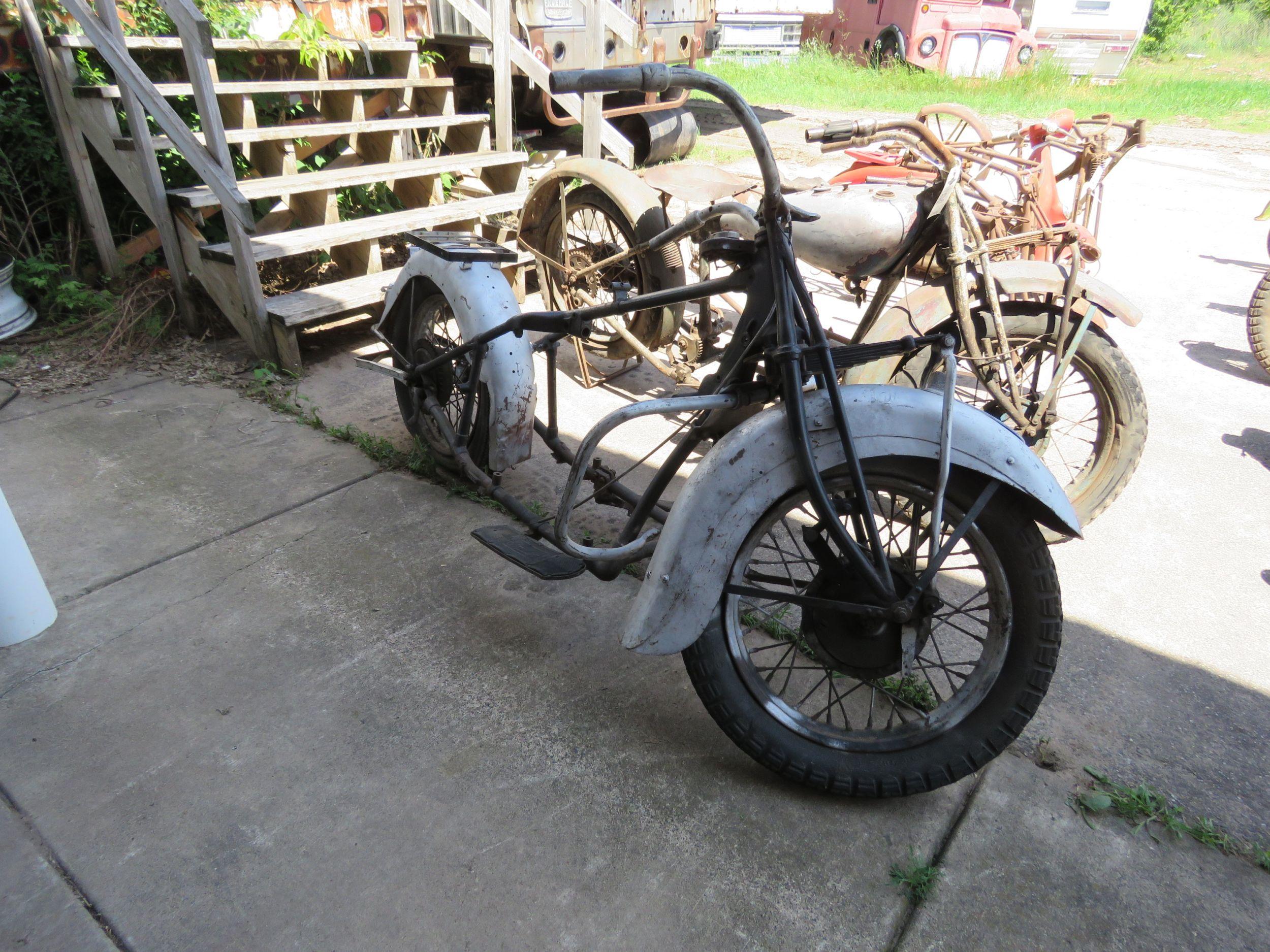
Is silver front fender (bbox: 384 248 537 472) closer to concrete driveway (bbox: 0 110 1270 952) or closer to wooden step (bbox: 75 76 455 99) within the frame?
concrete driveway (bbox: 0 110 1270 952)

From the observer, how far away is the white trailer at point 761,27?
43.2 feet

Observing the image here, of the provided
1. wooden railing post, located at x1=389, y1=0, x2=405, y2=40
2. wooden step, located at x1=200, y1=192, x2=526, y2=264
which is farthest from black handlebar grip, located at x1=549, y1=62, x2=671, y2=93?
wooden railing post, located at x1=389, y1=0, x2=405, y2=40

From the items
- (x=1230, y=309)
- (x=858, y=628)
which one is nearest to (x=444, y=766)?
(x=858, y=628)

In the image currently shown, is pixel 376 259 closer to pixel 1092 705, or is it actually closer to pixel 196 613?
pixel 196 613

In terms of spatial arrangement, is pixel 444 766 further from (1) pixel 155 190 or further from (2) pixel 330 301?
(1) pixel 155 190

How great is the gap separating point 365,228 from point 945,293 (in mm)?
→ 3103

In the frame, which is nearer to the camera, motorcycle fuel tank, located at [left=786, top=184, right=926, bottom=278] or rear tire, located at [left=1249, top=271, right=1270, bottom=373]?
motorcycle fuel tank, located at [left=786, top=184, right=926, bottom=278]

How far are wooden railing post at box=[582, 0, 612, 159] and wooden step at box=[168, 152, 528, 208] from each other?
44 cm

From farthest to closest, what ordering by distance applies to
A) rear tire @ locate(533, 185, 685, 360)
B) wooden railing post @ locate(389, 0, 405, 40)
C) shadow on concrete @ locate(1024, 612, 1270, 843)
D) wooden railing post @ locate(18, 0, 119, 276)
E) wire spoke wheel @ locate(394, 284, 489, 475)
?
wooden railing post @ locate(389, 0, 405, 40) < wooden railing post @ locate(18, 0, 119, 276) < rear tire @ locate(533, 185, 685, 360) < wire spoke wheel @ locate(394, 284, 489, 475) < shadow on concrete @ locate(1024, 612, 1270, 843)

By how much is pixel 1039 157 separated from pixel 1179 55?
22490 mm

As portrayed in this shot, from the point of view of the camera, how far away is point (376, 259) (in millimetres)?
4641

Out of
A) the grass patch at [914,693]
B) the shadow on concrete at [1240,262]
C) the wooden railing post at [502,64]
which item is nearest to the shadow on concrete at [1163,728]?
the grass patch at [914,693]

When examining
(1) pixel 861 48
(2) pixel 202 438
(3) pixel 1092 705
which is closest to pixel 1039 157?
(3) pixel 1092 705

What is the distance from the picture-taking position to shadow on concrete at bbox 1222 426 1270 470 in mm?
3641
